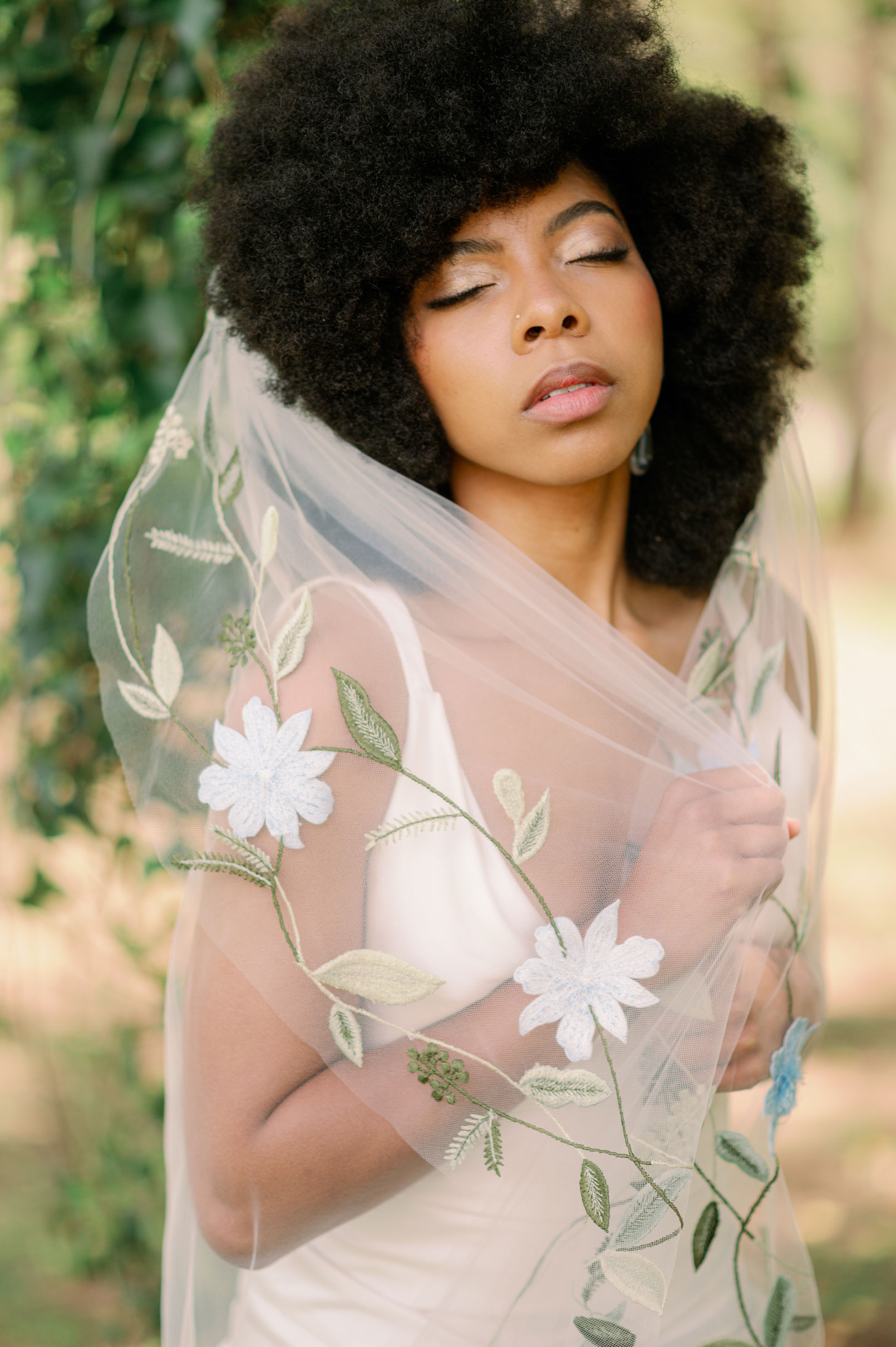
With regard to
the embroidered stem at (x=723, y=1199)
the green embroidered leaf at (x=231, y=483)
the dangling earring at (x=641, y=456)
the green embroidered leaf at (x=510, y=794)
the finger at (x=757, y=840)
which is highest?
the dangling earring at (x=641, y=456)

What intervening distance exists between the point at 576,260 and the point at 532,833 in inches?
26.9

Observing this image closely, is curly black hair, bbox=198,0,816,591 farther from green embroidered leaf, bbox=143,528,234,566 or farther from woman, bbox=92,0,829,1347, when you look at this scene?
green embroidered leaf, bbox=143,528,234,566

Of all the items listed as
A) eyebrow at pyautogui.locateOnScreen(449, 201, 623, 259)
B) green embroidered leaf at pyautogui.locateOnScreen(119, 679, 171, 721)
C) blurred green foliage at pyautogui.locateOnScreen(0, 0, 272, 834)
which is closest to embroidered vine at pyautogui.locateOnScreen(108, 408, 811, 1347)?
green embroidered leaf at pyautogui.locateOnScreen(119, 679, 171, 721)

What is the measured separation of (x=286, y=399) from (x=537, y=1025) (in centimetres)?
83

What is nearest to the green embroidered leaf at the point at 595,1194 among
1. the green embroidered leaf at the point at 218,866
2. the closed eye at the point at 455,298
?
the green embroidered leaf at the point at 218,866

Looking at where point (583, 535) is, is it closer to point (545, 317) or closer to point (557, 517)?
point (557, 517)

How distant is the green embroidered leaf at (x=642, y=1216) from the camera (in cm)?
118

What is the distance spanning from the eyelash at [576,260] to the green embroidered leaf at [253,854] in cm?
67

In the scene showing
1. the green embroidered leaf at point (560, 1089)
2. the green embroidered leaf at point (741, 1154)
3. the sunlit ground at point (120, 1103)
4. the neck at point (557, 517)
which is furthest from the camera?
the sunlit ground at point (120, 1103)

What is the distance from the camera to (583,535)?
5.11 feet

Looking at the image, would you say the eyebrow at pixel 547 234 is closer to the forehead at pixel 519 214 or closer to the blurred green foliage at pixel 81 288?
the forehead at pixel 519 214

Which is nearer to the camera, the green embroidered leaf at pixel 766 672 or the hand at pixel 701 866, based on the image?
the hand at pixel 701 866

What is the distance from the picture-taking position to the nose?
1290 mm

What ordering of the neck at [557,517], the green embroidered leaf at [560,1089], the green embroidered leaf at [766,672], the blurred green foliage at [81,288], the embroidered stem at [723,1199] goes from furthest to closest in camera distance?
1. the blurred green foliage at [81,288]
2. the green embroidered leaf at [766,672]
3. the neck at [557,517]
4. the embroidered stem at [723,1199]
5. the green embroidered leaf at [560,1089]
